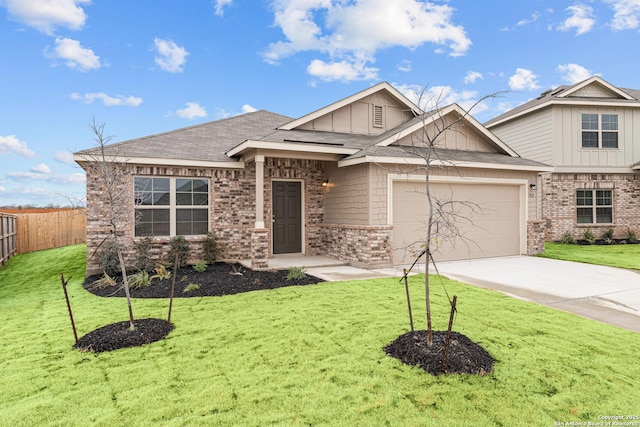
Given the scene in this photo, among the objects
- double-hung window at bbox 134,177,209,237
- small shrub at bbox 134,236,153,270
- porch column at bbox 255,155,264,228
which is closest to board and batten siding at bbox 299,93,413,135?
porch column at bbox 255,155,264,228

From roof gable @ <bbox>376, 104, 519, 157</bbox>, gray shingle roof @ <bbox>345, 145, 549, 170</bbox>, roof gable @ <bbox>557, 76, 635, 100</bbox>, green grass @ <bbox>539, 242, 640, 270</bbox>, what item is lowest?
green grass @ <bbox>539, 242, 640, 270</bbox>

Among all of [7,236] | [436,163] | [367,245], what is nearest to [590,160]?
[436,163]

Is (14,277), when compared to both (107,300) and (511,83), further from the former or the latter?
(511,83)

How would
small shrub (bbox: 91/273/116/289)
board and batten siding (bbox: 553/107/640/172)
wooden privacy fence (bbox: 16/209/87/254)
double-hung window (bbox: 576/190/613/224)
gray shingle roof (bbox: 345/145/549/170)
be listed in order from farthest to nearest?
double-hung window (bbox: 576/190/613/224) < board and batten siding (bbox: 553/107/640/172) < wooden privacy fence (bbox: 16/209/87/254) < gray shingle roof (bbox: 345/145/549/170) < small shrub (bbox: 91/273/116/289)

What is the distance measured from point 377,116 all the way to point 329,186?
3.10 metres

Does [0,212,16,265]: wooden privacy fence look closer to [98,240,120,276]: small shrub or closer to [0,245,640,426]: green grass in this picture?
[98,240,120,276]: small shrub

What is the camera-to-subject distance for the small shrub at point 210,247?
9500 millimetres

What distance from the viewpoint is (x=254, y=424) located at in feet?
8.04

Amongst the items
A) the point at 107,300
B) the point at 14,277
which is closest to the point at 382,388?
the point at 107,300

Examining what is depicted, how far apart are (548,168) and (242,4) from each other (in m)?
13.0

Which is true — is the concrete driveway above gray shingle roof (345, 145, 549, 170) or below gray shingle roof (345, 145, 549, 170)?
below

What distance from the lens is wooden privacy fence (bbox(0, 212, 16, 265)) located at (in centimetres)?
1149

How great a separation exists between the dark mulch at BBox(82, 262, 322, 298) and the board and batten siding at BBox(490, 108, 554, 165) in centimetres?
1289

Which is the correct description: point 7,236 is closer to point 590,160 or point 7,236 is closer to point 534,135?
point 534,135
